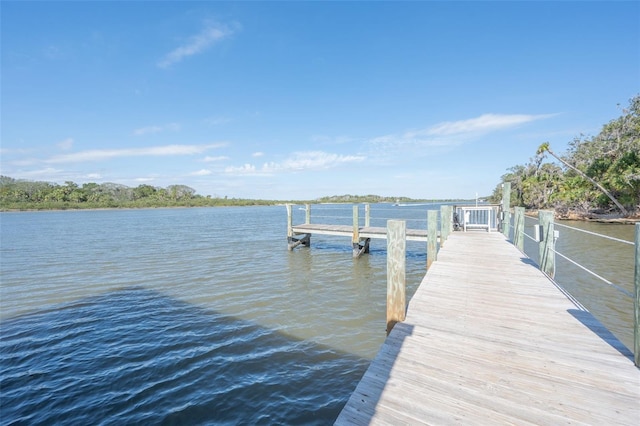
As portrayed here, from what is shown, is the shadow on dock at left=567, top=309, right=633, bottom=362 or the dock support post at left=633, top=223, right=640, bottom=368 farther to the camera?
the shadow on dock at left=567, top=309, right=633, bottom=362

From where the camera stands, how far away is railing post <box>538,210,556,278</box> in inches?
215

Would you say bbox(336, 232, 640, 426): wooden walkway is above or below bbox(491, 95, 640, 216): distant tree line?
below

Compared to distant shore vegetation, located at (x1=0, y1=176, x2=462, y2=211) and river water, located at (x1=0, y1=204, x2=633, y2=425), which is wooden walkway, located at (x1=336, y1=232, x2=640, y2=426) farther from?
distant shore vegetation, located at (x1=0, y1=176, x2=462, y2=211)

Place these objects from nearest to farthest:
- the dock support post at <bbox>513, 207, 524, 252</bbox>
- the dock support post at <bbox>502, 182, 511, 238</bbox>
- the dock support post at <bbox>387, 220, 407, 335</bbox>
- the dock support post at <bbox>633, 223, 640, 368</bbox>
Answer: the dock support post at <bbox>633, 223, 640, 368</bbox>, the dock support post at <bbox>387, 220, 407, 335</bbox>, the dock support post at <bbox>513, 207, 524, 252</bbox>, the dock support post at <bbox>502, 182, 511, 238</bbox>

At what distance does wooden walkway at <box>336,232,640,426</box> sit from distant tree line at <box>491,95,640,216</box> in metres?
25.4

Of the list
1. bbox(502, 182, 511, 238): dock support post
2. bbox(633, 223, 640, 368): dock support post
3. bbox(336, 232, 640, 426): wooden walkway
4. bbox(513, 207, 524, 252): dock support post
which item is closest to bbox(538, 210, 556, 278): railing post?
bbox(336, 232, 640, 426): wooden walkway

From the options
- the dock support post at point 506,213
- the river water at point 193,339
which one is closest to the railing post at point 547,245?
the river water at point 193,339

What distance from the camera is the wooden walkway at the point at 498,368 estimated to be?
2012 mm

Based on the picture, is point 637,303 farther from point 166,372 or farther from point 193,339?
point 193,339

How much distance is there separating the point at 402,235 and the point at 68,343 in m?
6.36

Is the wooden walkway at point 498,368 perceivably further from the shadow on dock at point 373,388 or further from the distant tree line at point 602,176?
the distant tree line at point 602,176

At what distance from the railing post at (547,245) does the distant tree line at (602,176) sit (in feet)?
74.0

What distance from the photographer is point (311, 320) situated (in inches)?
245

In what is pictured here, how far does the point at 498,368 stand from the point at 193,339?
4.96 m
